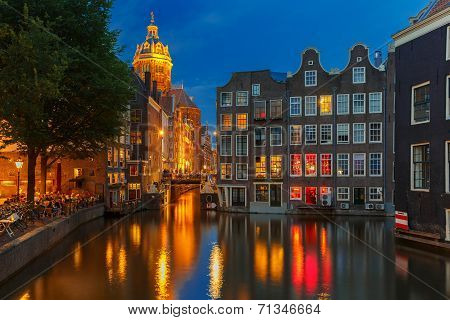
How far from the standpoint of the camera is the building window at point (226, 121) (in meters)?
56.3

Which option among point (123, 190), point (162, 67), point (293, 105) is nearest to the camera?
point (293, 105)

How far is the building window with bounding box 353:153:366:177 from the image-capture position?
5116 cm

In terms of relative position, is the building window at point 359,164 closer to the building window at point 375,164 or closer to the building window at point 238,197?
the building window at point 375,164

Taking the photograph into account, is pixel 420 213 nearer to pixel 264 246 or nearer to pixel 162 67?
pixel 264 246

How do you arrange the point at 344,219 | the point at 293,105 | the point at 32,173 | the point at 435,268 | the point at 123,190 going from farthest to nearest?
the point at 123,190, the point at 293,105, the point at 344,219, the point at 32,173, the point at 435,268

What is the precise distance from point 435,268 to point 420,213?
6346 mm

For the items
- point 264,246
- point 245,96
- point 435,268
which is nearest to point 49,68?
point 264,246

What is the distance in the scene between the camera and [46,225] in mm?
30375

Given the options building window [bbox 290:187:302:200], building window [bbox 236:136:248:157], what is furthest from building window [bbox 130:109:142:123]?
building window [bbox 290:187:302:200]

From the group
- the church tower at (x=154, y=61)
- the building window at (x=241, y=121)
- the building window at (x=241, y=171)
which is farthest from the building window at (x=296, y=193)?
the church tower at (x=154, y=61)

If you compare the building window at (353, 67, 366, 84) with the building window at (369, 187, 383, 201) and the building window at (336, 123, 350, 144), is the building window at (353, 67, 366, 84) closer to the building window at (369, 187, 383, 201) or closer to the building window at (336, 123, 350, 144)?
the building window at (336, 123, 350, 144)

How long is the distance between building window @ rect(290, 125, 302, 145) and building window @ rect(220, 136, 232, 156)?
7.84 metres

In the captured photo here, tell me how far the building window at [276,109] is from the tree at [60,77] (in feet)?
70.3

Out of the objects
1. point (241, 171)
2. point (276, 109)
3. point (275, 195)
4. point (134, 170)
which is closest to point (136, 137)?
point (134, 170)
